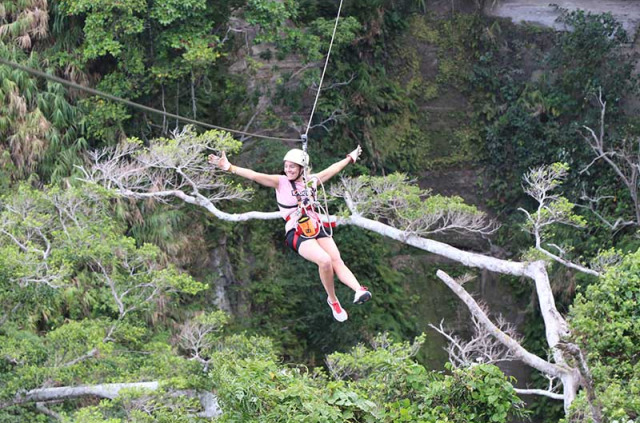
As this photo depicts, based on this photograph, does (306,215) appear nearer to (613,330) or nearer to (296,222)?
(296,222)

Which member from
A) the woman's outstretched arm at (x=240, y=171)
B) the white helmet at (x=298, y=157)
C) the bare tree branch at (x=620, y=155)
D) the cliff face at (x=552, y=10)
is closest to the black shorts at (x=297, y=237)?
the woman's outstretched arm at (x=240, y=171)

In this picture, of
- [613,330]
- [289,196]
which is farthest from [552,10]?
[613,330]

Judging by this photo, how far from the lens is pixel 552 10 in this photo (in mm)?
16109

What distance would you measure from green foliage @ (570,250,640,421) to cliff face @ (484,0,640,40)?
29.1 feet

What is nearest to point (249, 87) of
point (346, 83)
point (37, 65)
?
point (346, 83)

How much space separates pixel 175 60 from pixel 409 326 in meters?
4.89

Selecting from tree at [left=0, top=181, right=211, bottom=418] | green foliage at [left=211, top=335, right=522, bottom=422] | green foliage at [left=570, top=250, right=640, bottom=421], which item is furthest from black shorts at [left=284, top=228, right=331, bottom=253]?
tree at [left=0, top=181, right=211, bottom=418]

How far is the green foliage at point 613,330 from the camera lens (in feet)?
24.4

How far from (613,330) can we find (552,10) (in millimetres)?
9504

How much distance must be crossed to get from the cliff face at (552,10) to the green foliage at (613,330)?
886 cm

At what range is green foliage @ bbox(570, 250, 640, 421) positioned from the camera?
7434 mm

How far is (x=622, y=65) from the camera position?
15.2 meters

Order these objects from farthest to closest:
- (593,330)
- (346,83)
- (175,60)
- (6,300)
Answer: (346,83) < (175,60) < (6,300) < (593,330)

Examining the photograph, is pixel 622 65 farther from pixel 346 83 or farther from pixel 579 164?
pixel 346 83
